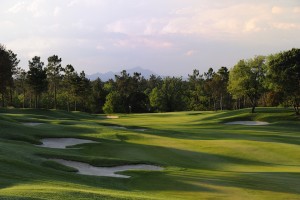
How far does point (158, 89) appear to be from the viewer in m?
133

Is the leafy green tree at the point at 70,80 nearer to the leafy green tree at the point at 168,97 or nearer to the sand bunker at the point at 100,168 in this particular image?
the leafy green tree at the point at 168,97

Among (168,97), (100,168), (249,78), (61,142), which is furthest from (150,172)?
(168,97)

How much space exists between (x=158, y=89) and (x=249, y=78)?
64.2 meters

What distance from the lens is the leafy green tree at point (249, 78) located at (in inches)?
2800

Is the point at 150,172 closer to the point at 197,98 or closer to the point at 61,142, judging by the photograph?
the point at 61,142

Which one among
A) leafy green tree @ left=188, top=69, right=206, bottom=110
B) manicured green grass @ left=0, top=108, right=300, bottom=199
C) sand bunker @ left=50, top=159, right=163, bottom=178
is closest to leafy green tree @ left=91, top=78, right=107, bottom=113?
leafy green tree @ left=188, top=69, right=206, bottom=110

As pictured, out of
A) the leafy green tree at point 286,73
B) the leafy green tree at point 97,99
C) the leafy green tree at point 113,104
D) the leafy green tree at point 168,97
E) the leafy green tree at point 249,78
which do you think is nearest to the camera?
the leafy green tree at point 286,73

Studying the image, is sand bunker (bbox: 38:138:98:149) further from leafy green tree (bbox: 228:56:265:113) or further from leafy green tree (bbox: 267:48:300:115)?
leafy green tree (bbox: 228:56:265:113)

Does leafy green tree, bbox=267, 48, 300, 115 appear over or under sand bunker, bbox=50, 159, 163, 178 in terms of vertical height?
over

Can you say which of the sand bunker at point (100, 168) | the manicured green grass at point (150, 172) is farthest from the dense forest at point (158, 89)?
the sand bunker at point (100, 168)

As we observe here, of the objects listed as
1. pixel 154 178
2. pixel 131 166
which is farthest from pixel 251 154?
pixel 154 178

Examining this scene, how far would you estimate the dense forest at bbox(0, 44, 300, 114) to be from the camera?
65000mm

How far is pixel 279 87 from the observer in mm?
64812

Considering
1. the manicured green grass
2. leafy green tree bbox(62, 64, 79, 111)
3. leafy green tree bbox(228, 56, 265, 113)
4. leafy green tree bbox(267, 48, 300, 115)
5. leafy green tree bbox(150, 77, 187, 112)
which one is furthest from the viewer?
leafy green tree bbox(150, 77, 187, 112)
